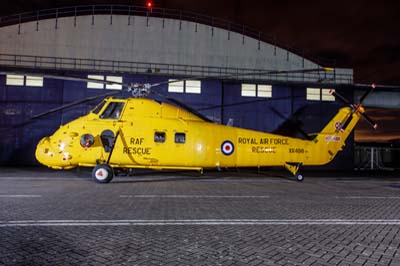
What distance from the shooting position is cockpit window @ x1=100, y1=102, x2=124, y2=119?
14.8 meters

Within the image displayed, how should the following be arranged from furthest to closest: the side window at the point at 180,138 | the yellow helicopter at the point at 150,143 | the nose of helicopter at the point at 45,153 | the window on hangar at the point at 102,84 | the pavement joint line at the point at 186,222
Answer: the window on hangar at the point at 102,84
the side window at the point at 180,138
the yellow helicopter at the point at 150,143
the nose of helicopter at the point at 45,153
the pavement joint line at the point at 186,222

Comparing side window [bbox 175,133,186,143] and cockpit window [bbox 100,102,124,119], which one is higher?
cockpit window [bbox 100,102,124,119]

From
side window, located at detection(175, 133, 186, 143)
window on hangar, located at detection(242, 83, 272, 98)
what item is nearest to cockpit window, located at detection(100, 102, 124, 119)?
side window, located at detection(175, 133, 186, 143)

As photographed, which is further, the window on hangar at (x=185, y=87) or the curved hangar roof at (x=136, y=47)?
the curved hangar roof at (x=136, y=47)

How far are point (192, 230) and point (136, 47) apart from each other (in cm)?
2878

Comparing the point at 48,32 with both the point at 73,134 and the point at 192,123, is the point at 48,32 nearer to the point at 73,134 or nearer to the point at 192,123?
the point at 73,134

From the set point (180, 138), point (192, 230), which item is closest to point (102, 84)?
point (180, 138)

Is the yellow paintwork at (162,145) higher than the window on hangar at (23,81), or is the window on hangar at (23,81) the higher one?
the window on hangar at (23,81)

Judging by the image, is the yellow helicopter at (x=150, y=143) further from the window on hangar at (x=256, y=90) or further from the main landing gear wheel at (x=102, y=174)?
the window on hangar at (x=256, y=90)

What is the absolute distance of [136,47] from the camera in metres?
32.0

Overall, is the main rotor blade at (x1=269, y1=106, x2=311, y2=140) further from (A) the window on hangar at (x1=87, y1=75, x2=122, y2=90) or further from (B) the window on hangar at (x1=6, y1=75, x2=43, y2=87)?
(B) the window on hangar at (x1=6, y1=75, x2=43, y2=87)

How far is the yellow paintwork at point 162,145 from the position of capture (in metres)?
14.4

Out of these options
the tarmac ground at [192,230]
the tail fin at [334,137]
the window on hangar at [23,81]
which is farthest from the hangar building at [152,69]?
the tarmac ground at [192,230]

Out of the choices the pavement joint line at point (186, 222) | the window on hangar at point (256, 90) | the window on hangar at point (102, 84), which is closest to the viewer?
the pavement joint line at point (186, 222)
